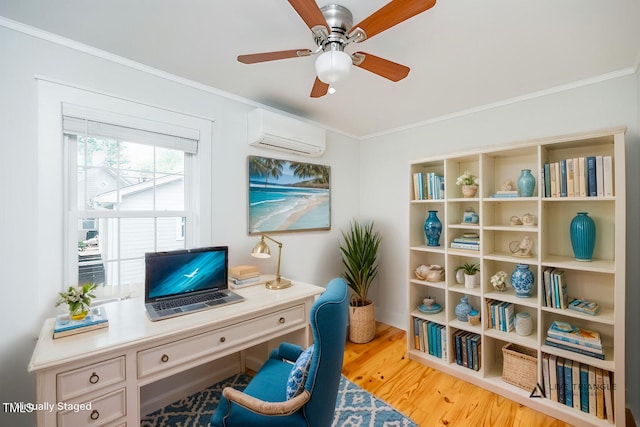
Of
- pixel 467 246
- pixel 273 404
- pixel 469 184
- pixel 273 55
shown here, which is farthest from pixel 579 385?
pixel 273 55

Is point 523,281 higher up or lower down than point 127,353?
higher up

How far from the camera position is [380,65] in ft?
4.87

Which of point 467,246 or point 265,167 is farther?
point 265,167

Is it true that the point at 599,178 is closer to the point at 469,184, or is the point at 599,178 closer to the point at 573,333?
the point at 469,184

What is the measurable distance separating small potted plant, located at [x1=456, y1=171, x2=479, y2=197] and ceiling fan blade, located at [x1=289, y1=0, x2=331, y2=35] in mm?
1793

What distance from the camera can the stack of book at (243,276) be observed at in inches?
86.6

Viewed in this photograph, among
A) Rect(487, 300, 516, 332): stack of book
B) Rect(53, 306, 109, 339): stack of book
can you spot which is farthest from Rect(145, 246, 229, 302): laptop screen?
Rect(487, 300, 516, 332): stack of book

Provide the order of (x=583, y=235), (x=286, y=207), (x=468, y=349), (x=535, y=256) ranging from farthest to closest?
(x=286, y=207), (x=468, y=349), (x=535, y=256), (x=583, y=235)

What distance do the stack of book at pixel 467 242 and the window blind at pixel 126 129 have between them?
7.71 feet

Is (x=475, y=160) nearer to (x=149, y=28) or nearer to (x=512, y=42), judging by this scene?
(x=512, y=42)

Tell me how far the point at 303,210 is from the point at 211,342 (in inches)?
63.6

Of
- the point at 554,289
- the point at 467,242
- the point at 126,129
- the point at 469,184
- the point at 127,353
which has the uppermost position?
the point at 126,129

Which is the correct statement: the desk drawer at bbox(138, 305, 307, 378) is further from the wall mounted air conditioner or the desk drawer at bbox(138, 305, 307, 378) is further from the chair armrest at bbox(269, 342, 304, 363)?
the wall mounted air conditioner

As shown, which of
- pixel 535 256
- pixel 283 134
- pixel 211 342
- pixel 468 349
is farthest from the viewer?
pixel 283 134
